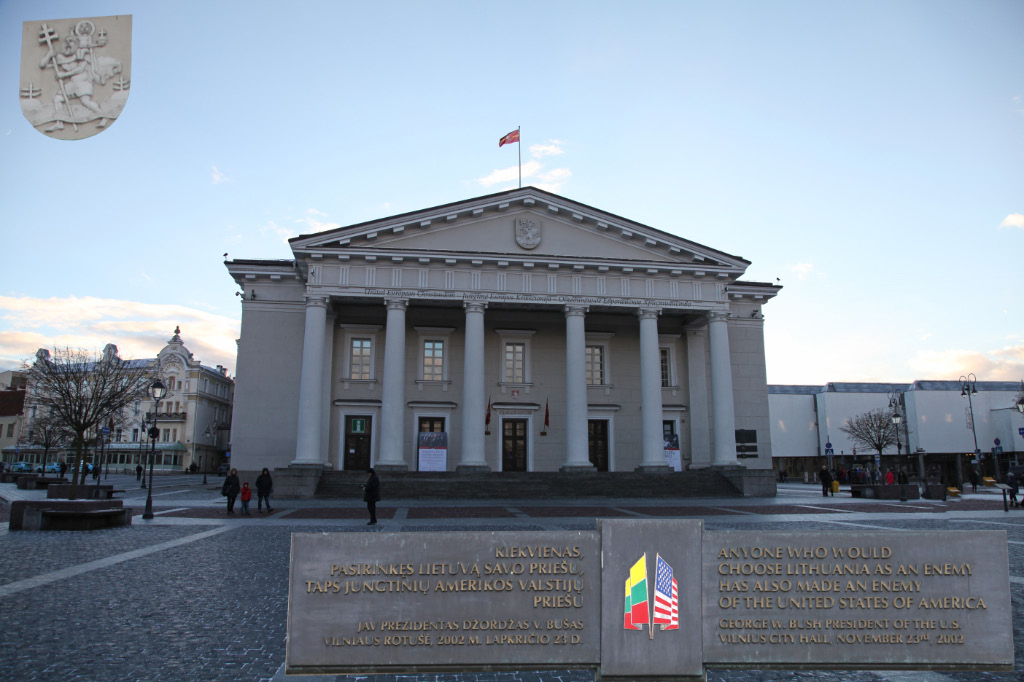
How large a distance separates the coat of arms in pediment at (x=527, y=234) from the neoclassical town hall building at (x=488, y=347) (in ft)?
0.23

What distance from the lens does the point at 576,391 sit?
108 ft

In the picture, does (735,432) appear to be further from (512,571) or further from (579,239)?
(512,571)

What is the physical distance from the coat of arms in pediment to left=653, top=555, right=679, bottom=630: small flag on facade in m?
29.8

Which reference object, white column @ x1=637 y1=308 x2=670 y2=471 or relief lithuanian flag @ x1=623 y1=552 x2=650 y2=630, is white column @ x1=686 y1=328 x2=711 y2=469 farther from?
relief lithuanian flag @ x1=623 y1=552 x2=650 y2=630

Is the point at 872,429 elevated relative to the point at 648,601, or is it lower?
elevated

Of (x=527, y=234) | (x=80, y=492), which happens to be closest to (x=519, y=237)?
(x=527, y=234)

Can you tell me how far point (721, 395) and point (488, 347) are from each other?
40.8 feet

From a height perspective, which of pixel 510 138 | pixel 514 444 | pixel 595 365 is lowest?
pixel 514 444

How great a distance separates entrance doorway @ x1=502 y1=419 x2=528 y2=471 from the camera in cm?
3566

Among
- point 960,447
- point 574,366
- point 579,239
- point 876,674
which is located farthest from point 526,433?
point 960,447

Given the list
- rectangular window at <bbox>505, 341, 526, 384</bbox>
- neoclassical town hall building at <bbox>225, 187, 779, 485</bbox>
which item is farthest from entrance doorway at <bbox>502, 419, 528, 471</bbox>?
rectangular window at <bbox>505, 341, 526, 384</bbox>

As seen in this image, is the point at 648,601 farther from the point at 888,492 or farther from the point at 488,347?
the point at 488,347

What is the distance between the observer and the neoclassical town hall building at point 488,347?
3209 cm

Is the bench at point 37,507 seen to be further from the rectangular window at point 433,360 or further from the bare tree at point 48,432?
the bare tree at point 48,432
